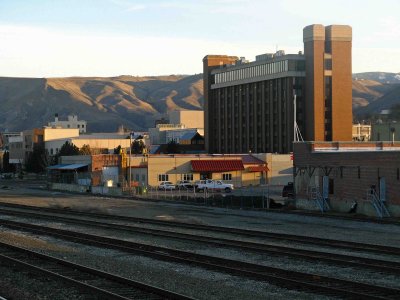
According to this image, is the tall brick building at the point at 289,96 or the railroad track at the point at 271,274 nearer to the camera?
the railroad track at the point at 271,274

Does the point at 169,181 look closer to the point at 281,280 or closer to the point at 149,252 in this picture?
the point at 149,252

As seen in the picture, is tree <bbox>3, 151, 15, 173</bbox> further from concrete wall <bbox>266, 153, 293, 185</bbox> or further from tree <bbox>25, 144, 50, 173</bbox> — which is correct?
concrete wall <bbox>266, 153, 293, 185</bbox>

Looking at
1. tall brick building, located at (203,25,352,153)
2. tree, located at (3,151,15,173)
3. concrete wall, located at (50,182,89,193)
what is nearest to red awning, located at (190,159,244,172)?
concrete wall, located at (50,182,89,193)

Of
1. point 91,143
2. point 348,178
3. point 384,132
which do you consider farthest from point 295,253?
point 91,143

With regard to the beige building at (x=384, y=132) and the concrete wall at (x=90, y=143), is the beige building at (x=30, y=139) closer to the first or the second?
the concrete wall at (x=90, y=143)

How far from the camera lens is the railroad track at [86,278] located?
49.7 ft

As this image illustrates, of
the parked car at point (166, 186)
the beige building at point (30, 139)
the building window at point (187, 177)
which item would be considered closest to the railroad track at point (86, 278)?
the parked car at point (166, 186)

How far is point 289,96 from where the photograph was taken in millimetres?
144875

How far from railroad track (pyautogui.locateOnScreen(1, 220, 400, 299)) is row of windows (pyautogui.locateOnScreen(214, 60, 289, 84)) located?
12506 centimetres

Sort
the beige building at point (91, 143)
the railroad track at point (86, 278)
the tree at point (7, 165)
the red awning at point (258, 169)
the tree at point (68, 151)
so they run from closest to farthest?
1. the railroad track at point (86, 278)
2. the red awning at point (258, 169)
3. the tree at point (68, 151)
4. the beige building at point (91, 143)
5. the tree at point (7, 165)

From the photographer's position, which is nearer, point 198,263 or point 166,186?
point 198,263

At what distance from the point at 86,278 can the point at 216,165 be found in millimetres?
77548

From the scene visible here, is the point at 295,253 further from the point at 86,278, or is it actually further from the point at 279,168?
the point at 279,168

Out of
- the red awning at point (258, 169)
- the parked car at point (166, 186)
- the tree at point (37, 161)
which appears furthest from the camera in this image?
the tree at point (37, 161)
